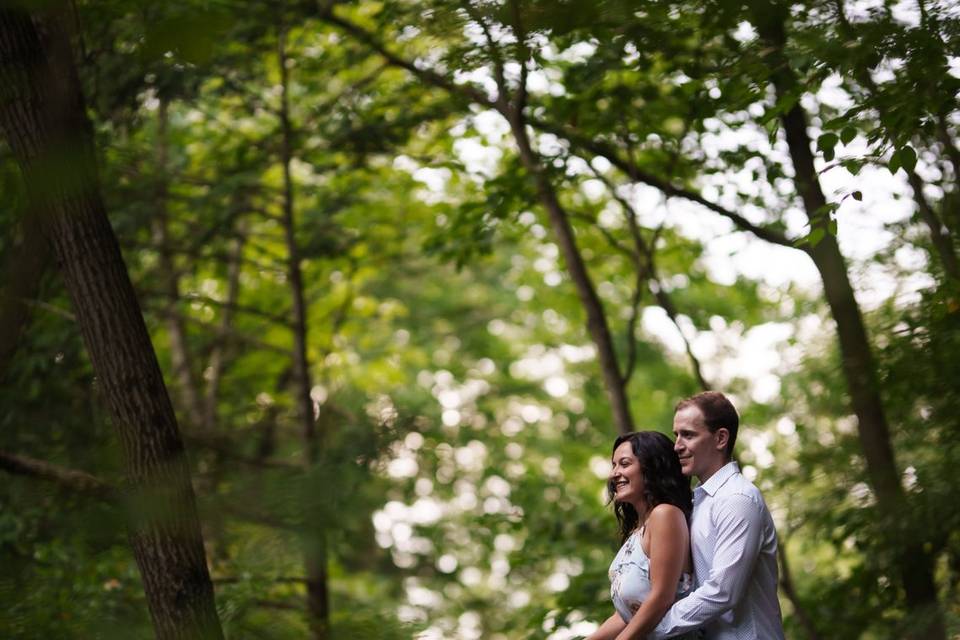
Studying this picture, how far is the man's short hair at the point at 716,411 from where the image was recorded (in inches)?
145

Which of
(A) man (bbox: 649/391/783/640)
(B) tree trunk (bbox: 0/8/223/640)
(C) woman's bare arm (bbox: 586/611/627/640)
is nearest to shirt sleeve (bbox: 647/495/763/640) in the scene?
(A) man (bbox: 649/391/783/640)

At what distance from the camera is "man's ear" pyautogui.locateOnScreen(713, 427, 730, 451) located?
3.69 m

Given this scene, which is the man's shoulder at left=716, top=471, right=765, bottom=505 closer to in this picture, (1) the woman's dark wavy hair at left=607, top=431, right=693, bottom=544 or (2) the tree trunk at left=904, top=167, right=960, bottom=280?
(1) the woman's dark wavy hair at left=607, top=431, right=693, bottom=544

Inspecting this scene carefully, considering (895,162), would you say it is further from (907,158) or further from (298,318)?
(298,318)

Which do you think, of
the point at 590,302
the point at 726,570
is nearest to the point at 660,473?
the point at 726,570

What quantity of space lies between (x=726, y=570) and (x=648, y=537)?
1.29 ft

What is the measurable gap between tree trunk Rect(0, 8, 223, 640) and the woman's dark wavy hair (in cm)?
155

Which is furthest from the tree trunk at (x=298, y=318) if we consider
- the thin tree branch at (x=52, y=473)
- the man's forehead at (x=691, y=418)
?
the man's forehead at (x=691, y=418)

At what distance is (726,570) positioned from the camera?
331 cm

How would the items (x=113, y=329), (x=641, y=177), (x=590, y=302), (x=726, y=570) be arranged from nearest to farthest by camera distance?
(x=726, y=570), (x=113, y=329), (x=590, y=302), (x=641, y=177)

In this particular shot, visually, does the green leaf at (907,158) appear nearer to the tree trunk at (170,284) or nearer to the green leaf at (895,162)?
the green leaf at (895,162)

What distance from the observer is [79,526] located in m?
2.75

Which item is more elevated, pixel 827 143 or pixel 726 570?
pixel 827 143

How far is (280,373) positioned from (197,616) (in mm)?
10461
